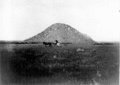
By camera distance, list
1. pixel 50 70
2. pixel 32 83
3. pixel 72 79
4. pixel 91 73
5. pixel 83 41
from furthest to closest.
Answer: pixel 83 41
pixel 50 70
pixel 91 73
pixel 72 79
pixel 32 83

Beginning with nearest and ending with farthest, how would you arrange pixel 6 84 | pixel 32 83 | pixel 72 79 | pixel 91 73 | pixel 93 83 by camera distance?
pixel 6 84 → pixel 32 83 → pixel 93 83 → pixel 72 79 → pixel 91 73

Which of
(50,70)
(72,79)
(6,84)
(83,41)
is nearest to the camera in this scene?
(6,84)

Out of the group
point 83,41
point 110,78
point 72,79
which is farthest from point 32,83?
point 83,41

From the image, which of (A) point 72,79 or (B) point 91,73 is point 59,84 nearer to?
(A) point 72,79

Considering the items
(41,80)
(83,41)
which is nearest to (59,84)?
(41,80)

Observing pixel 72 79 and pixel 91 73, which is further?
pixel 91 73

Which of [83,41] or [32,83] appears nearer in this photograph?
[32,83]

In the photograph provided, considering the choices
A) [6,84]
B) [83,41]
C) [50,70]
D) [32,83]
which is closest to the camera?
[6,84]

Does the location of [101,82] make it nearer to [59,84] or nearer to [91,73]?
[59,84]
